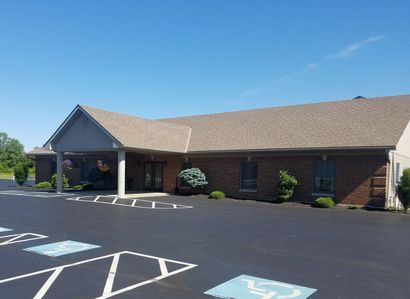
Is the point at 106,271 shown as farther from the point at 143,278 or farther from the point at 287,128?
the point at 287,128

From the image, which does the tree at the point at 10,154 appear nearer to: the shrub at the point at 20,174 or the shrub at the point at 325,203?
the shrub at the point at 20,174

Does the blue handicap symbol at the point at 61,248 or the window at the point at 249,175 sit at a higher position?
the window at the point at 249,175

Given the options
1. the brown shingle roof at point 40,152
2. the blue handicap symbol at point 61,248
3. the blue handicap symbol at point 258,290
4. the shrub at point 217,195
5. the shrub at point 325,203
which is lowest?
the shrub at point 217,195

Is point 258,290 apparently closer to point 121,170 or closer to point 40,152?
point 121,170

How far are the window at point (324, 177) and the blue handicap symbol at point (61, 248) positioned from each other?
47.2 ft

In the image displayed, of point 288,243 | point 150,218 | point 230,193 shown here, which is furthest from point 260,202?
point 288,243

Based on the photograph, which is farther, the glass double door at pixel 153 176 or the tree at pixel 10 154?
the tree at pixel 10 154

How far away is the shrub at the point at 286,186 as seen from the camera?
67.3ft

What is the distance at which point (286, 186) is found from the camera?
67.8 feet

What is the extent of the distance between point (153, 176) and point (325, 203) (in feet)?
42.4

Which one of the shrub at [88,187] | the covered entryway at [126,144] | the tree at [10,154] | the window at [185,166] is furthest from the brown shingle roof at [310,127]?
the tree at [10,154]

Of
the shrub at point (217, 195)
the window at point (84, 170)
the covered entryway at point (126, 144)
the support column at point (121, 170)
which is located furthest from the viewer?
the window at point (84, 170)

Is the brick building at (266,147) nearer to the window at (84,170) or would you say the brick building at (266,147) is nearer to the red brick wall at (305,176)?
the red brick wall at (305,176)

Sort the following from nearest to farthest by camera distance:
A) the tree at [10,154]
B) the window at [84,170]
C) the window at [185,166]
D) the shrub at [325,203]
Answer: the shrub at [325,203]
the window at [185,166]
the window at [84,170]
the tree at [10,154]
